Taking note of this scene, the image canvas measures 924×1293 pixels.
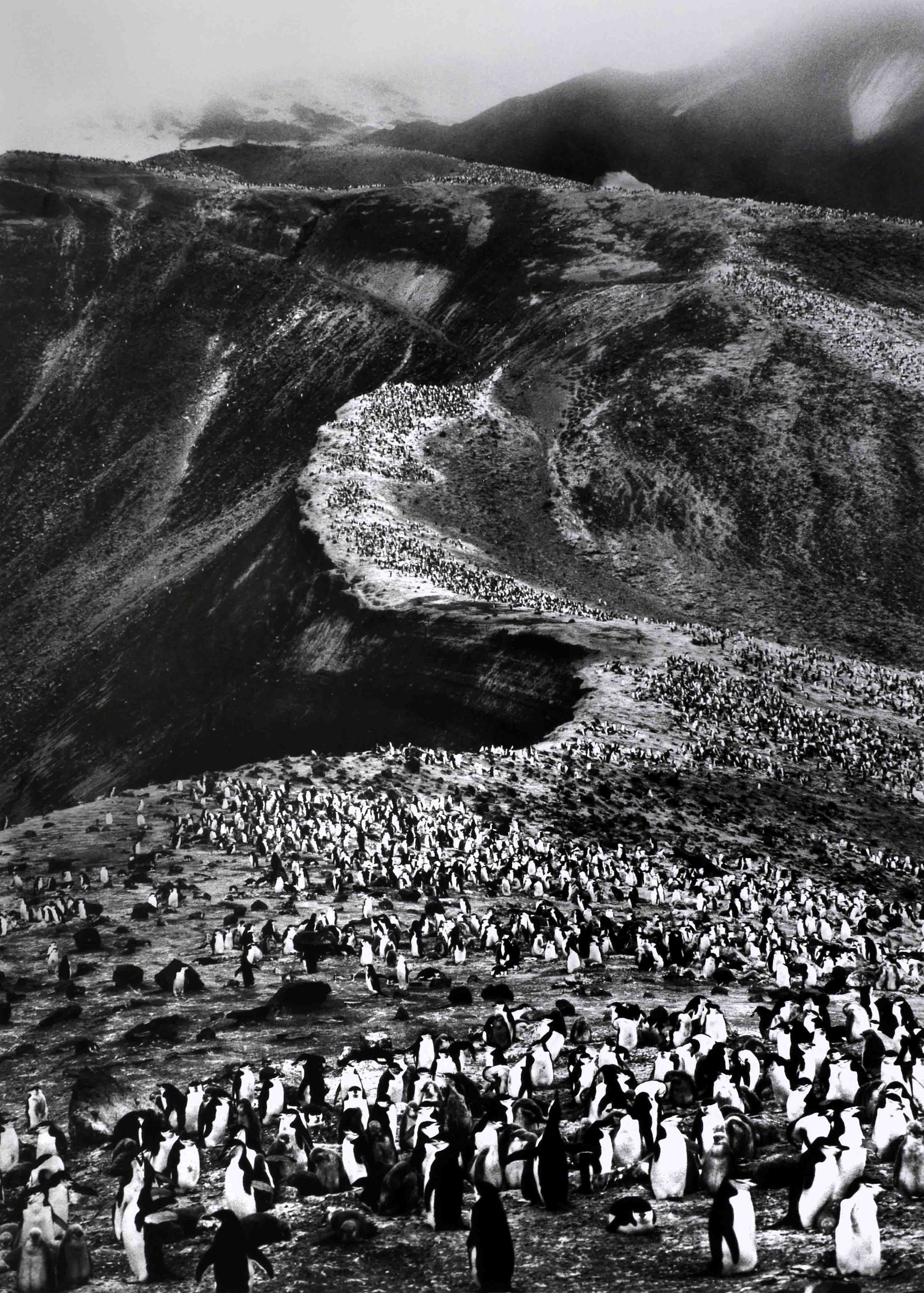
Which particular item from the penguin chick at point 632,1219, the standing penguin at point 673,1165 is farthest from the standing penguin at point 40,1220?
the standing penguin at point 673,1165

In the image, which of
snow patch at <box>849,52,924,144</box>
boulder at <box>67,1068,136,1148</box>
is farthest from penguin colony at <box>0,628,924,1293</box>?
snow patch at <box>849,52,924,144</box>

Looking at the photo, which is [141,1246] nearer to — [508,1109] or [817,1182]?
[508,1109]

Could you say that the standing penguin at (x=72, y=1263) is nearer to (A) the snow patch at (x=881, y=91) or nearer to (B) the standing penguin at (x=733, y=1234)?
(B) the standing penguin at (x=733, y=1234)

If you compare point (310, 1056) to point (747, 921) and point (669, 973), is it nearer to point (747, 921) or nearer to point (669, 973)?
point (669, 973)

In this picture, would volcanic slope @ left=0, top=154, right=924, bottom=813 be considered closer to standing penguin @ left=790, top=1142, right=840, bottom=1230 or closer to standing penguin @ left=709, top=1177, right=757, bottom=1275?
standing penguin @ left=790, top=1142, right=840, bottom=1230

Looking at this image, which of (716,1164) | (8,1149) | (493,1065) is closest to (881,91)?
(493,1065)
